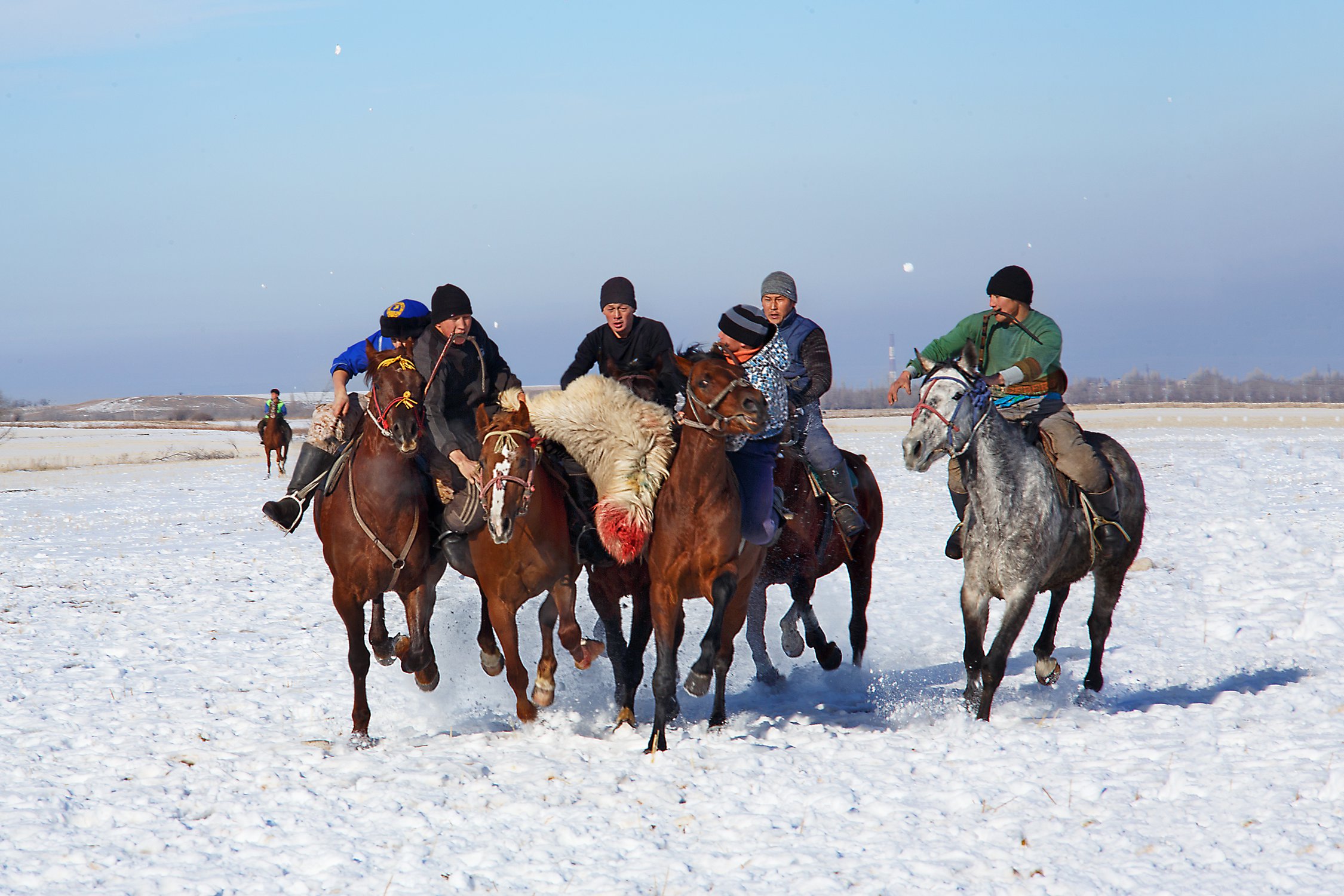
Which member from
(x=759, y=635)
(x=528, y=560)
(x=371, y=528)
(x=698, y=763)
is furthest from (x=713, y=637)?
(x=371, y=528)

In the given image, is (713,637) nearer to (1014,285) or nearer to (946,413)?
(946,413)

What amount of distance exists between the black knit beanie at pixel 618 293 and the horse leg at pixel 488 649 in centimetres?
239

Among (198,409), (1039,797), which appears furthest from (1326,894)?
(198,409)

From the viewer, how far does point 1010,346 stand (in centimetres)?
730

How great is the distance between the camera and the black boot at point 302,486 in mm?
7688

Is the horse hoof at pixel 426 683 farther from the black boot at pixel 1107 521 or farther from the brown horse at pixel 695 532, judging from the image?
the black boot at pixel 1107 521

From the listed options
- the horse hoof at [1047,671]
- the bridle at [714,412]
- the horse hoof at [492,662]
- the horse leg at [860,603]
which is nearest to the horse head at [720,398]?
the bridle at [714,412]

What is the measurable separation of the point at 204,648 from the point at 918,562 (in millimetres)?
8852

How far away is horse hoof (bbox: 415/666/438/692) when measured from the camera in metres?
7.72

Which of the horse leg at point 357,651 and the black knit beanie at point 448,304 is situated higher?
the black knit beanie at point 448,304

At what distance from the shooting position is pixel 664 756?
619 cm

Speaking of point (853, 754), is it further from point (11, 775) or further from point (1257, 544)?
point (1257, 544)

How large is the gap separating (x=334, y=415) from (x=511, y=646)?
2177mm

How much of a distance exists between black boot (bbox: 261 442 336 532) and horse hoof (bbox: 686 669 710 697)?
3088 millimetres
